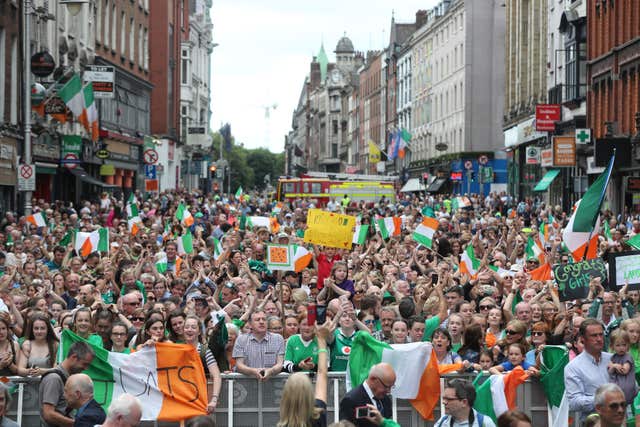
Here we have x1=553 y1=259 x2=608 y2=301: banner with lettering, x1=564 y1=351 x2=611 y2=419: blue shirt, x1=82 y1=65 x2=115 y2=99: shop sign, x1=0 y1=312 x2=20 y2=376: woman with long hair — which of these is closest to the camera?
x1=564 y1=351 x2=611 y2=419: blue shirt

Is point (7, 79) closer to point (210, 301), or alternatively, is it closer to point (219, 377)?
point (210, 301)

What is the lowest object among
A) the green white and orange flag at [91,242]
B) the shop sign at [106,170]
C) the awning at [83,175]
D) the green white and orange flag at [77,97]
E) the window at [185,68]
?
the green white and orange flag at [91,242]

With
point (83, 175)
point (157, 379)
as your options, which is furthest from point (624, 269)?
point (83, 175)

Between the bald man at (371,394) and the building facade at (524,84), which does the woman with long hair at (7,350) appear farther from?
the building facade at (524,84)

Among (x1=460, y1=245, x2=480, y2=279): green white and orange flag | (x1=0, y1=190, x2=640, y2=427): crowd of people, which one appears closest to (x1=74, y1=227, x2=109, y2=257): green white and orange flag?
(x1=0, y1=190, x2=640, y2=427): crowd of people

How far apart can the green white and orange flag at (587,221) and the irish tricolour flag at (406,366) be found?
5.49m

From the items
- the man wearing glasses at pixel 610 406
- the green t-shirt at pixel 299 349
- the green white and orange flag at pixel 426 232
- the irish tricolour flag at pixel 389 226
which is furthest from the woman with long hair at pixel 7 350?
the irish tricolour flag at pixel 389 226

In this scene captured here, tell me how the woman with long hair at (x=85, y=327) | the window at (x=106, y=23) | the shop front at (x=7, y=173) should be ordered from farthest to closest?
1. the window at (x=106, y=23)
2. the shop front at (x=7, y=173)
3. the woman with long hair at (x=85, y=327)

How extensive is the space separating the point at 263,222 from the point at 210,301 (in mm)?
16165

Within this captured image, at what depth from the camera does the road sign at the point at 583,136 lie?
48156 mm

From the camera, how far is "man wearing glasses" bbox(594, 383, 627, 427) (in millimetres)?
8328

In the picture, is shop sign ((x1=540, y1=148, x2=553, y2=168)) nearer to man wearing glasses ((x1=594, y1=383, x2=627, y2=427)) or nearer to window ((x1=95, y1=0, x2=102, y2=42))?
window ((x1=95, y1=0, x2=102, y2=42))

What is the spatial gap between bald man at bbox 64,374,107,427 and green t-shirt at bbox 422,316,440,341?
419 cm

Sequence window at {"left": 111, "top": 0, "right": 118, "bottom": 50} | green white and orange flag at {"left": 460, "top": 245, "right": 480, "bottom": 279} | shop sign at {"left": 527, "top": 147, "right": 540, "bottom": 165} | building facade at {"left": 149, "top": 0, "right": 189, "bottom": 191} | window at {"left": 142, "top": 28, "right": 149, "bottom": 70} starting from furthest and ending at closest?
building facade at {"left": 149, "top": 0, "right": 189, "bottom": 191}
window at {"left": 142, "top": 28, "right": 149, "bottom": 70}
window at {"left": 111, "top": 0, "right": 118, "bottom": 50}
shop sign at {"left": 527, "top": 147, "right": 540, "bottom": 165}
green white and orange flag at {"left": 460, "top": 245, "right": 480, "bottom": 279}
